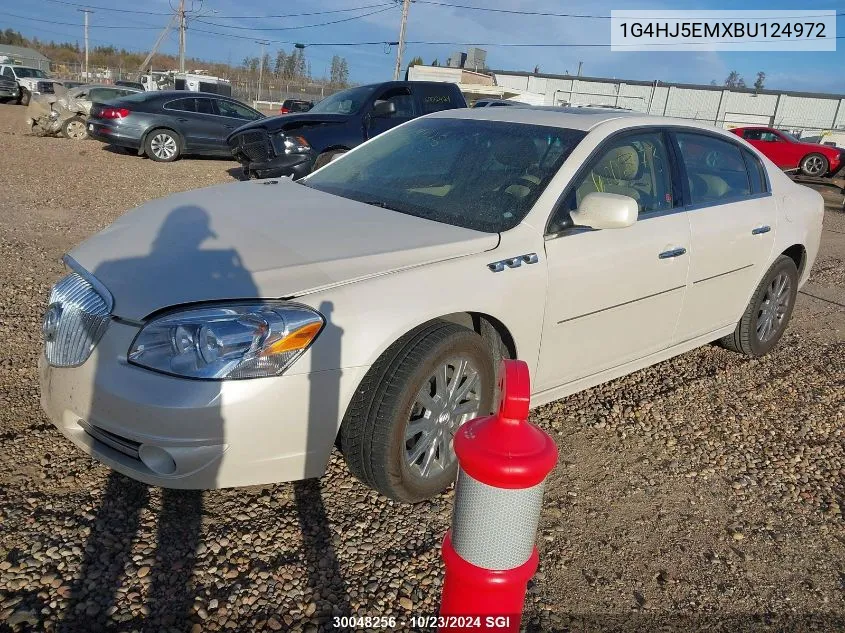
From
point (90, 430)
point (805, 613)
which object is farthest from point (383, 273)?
point (805, 613)

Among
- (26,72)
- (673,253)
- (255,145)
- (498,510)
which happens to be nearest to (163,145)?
(255,145)

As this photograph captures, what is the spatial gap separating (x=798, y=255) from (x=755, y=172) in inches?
32.6

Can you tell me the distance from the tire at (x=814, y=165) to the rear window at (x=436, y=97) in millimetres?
14993

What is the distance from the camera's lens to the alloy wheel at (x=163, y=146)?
13.7 meters

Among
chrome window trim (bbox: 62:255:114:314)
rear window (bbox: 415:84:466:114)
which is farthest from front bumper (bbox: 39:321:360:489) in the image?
rear window (bbox: 415:84:466:114)

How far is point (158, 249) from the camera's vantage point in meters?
2.79

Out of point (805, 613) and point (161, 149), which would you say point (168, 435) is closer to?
point (805, 613)

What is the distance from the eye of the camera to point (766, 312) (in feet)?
15.8

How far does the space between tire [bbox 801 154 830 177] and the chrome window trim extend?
2286cm

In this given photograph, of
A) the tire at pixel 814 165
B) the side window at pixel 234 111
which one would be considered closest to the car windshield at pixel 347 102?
the side window at pixel 234 111

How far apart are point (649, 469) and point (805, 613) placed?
995mm

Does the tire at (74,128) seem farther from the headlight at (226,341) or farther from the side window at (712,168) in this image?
the headlight at (226,341)

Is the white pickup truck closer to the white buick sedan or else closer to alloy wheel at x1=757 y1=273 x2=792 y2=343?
the white buick sedan

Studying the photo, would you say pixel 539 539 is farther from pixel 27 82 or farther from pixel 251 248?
pixel 27 82
